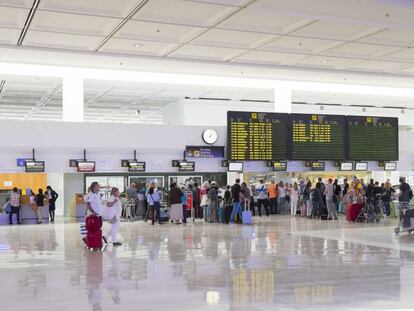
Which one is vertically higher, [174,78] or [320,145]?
[174,78]

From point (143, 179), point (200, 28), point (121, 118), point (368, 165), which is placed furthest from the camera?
point (121, 118)

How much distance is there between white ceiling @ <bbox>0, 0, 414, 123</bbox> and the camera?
1309 cm

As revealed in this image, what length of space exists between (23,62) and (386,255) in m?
12.9

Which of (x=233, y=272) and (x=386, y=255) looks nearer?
(x=233, y=272)

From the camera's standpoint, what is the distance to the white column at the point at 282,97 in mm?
23328

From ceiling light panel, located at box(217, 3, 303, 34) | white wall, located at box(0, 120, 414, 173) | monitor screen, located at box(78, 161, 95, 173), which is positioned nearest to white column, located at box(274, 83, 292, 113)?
white wall, located at box(0, 120, 414, 173)

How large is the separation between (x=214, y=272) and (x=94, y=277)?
6.51ft

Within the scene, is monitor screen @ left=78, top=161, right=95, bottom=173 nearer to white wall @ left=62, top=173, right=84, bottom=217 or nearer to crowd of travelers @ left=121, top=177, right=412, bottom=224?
crowd of travelers @ left=121, top=177, right=412, bottom=224

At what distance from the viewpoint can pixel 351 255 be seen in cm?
1218

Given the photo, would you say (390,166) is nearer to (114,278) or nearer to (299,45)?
(299,45)

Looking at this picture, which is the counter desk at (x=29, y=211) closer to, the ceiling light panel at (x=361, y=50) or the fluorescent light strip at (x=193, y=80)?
the fluorescent light strip at (x=193, y=80)

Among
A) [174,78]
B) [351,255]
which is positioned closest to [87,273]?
[351,255]

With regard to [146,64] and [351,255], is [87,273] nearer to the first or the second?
[351,255]

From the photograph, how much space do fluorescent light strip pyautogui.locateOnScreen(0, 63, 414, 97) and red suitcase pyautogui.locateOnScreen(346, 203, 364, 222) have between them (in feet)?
17.3
